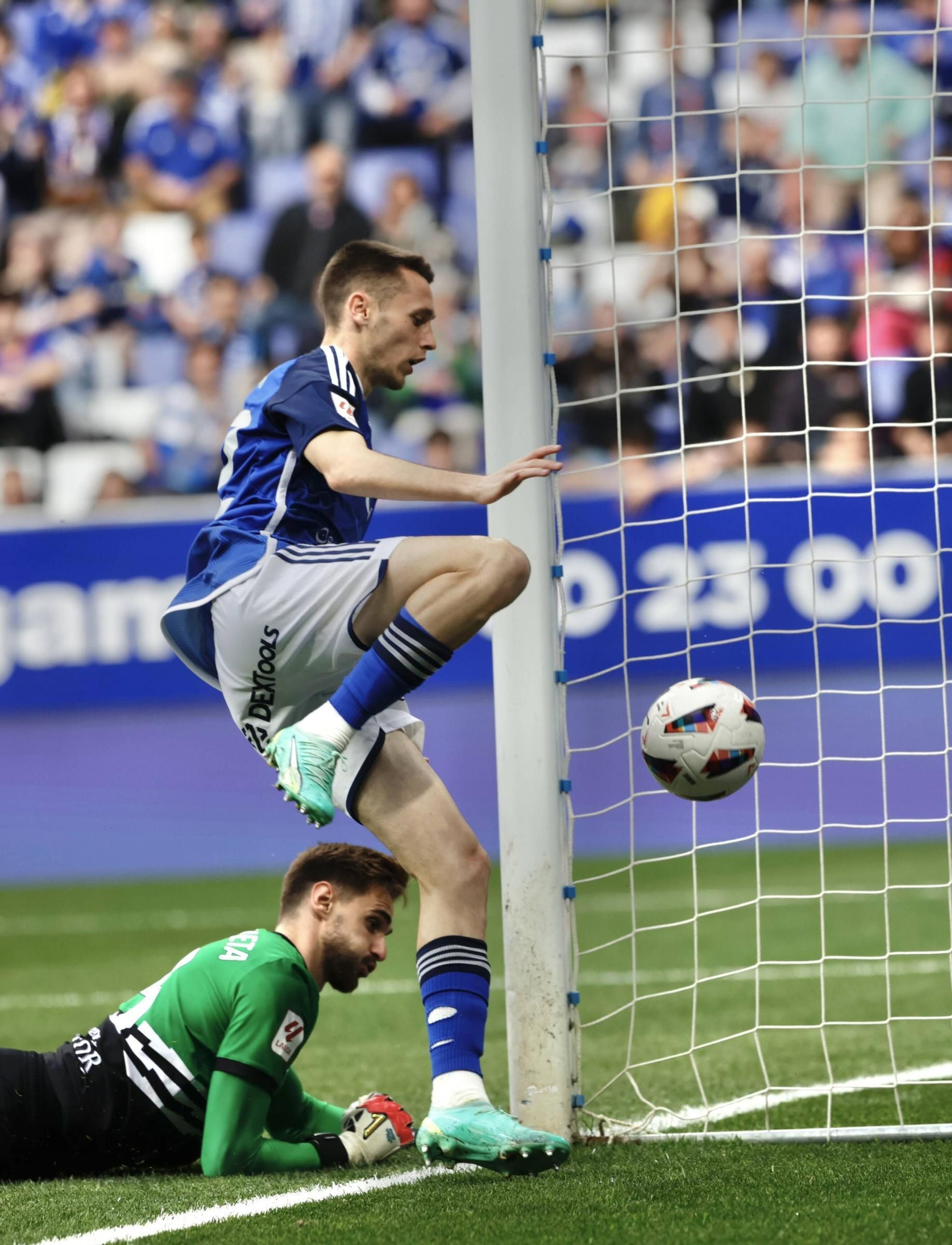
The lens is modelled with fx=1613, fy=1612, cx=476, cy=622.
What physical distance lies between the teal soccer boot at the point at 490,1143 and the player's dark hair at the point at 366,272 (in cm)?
176

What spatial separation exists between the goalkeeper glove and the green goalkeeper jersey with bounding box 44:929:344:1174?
43 mm

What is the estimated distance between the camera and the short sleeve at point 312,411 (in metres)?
3.37

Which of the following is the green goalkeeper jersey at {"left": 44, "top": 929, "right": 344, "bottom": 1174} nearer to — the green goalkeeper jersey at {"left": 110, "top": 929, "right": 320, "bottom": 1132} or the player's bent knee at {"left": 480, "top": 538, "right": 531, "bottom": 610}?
the green goalkeeper jersey at {"left": 110, "top": 929, "right": 320, "bottom": 1132}

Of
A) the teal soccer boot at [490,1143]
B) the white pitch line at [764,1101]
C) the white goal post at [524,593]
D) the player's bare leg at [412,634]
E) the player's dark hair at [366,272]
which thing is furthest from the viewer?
the white pitch line at [764,1101]

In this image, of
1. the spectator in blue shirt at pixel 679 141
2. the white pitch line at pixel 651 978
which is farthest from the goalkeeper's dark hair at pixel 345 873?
the spectator in blue shirt at pixel 679 141

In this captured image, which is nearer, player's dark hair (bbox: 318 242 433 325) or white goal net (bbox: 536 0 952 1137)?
player's dark hair (bbox: 318 242 433 325)

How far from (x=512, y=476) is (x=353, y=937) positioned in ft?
3.64

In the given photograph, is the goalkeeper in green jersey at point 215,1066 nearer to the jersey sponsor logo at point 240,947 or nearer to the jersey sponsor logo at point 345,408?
the jersey sponsor logo at point 240,947

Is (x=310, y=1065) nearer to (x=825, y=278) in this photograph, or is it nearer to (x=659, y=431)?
(x=659, y=431)

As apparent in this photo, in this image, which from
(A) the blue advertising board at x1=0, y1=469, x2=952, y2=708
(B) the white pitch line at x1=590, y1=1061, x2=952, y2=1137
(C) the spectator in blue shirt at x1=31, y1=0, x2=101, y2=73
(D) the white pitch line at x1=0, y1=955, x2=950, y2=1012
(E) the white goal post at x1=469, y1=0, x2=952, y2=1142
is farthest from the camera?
(C) the spectator in blue shirt at x1=31, y1=0, x2=101, y2=73

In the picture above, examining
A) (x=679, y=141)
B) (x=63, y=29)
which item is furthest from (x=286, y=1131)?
(x=63, y=29)

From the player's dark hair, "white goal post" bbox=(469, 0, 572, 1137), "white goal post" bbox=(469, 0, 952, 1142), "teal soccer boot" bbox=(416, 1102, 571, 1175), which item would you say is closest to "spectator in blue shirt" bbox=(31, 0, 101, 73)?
"white goal post" bbox=(469, 0, 952, 1142)

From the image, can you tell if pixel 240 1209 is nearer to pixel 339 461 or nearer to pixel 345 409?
pixel 339 461

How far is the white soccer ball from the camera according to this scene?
11.9 ft
